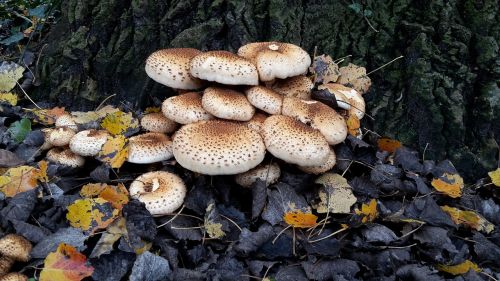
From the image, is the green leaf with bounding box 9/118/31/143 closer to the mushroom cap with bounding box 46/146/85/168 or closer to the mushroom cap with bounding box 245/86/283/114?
the mushroom cap with bounding box 46/146/85/168

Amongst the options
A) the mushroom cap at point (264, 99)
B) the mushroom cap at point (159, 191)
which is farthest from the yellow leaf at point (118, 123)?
the mushroom cap at point (264, 99)

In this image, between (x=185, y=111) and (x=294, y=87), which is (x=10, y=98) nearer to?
(x=185, y=111)

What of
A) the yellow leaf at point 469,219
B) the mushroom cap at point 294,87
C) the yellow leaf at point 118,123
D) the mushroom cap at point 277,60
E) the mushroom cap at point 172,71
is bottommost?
the yellow leaf at point 469,219

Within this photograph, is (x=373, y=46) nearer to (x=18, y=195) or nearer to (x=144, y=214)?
(x=144, y=214)

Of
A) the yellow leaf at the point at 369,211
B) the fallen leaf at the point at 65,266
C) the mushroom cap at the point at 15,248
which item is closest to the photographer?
the fallen leaf at the point at 65,266

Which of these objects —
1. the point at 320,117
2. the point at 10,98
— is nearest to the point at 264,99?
the point at 320,117

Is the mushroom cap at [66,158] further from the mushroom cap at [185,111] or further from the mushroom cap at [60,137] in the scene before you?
the mushroom cap at [185,111]

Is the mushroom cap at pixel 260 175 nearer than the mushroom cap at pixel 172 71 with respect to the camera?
Yes

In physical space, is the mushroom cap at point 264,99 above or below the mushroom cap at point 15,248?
above

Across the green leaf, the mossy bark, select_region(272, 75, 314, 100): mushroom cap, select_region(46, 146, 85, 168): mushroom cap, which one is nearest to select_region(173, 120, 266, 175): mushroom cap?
select_region(272, 75, 314, 100): mushroom cap
